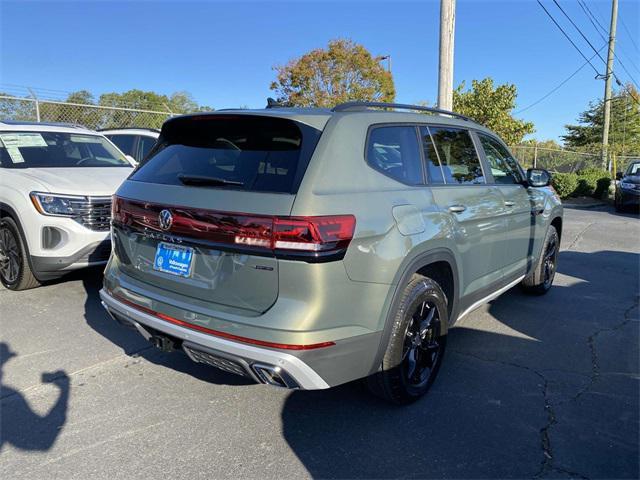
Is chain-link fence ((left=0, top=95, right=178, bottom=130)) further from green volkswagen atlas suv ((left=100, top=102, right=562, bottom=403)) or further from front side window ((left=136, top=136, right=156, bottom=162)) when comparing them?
green volkswagen atlas suv ((left=100, top=102, right=562, bottom=403))

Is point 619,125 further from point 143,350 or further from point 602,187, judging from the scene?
point 143,350

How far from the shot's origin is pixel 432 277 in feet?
10.5

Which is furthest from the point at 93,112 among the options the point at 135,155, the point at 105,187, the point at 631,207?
the point at 631,207

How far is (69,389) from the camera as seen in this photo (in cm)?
321

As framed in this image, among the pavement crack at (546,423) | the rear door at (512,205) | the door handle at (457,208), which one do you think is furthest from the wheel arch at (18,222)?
the rear door at (512,205)

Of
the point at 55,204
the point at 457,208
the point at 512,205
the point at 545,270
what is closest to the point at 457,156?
the point at 457,208

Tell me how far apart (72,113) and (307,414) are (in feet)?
39.3

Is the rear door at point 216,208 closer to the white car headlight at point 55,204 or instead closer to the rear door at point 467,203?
the rear door at point 467,203

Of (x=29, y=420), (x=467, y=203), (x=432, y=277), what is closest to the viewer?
(x=29, y=420)

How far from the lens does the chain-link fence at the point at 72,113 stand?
1116 cm

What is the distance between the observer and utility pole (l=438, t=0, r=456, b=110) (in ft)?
26.3

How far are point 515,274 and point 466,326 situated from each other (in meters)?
0.67

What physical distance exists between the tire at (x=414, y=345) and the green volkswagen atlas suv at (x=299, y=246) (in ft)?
0.04

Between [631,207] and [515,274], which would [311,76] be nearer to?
[631,207]
